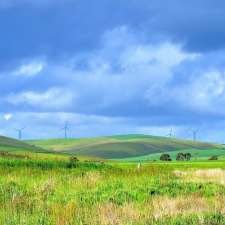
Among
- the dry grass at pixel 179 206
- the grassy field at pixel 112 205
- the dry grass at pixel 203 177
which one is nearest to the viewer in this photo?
the grassy field at pixel 112 205

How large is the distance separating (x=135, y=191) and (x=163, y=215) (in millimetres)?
6999

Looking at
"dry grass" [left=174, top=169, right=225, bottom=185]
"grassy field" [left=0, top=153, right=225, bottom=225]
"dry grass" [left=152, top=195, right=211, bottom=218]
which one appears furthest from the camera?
"dry grass" [left=174, top=169, right=225, bottom=185]

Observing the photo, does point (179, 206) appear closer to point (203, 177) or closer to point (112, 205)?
point (112, 205)

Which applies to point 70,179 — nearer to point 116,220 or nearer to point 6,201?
point 6,201

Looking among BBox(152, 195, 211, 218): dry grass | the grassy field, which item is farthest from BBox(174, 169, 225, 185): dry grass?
BBox(152, 195, 211, 218): dry grass

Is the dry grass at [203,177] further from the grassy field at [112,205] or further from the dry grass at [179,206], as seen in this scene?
the dry grass at [179,206]

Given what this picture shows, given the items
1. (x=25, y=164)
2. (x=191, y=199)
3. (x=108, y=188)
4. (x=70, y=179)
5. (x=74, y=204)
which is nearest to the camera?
(x=74, y=204)

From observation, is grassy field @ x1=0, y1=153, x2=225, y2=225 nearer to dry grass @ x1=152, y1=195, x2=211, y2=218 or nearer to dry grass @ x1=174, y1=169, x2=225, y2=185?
dry grass @ x1=152, y1=195, x2=211, y2=218

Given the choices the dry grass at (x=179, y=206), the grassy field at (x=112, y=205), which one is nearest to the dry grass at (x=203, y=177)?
the grassy field at (x=112, y=205)

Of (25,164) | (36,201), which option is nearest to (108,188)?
(36,201)

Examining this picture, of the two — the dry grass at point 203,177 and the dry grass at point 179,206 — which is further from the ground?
the dry grass at point 203,177

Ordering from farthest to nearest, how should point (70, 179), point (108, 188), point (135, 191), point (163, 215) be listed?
1. point (70, 179)
2. point (108, 188)
3. point (135, 191)
4. point (163, 215)

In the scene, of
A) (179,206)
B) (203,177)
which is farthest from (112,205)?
(203,177)

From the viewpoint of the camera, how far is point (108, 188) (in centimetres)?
2506
